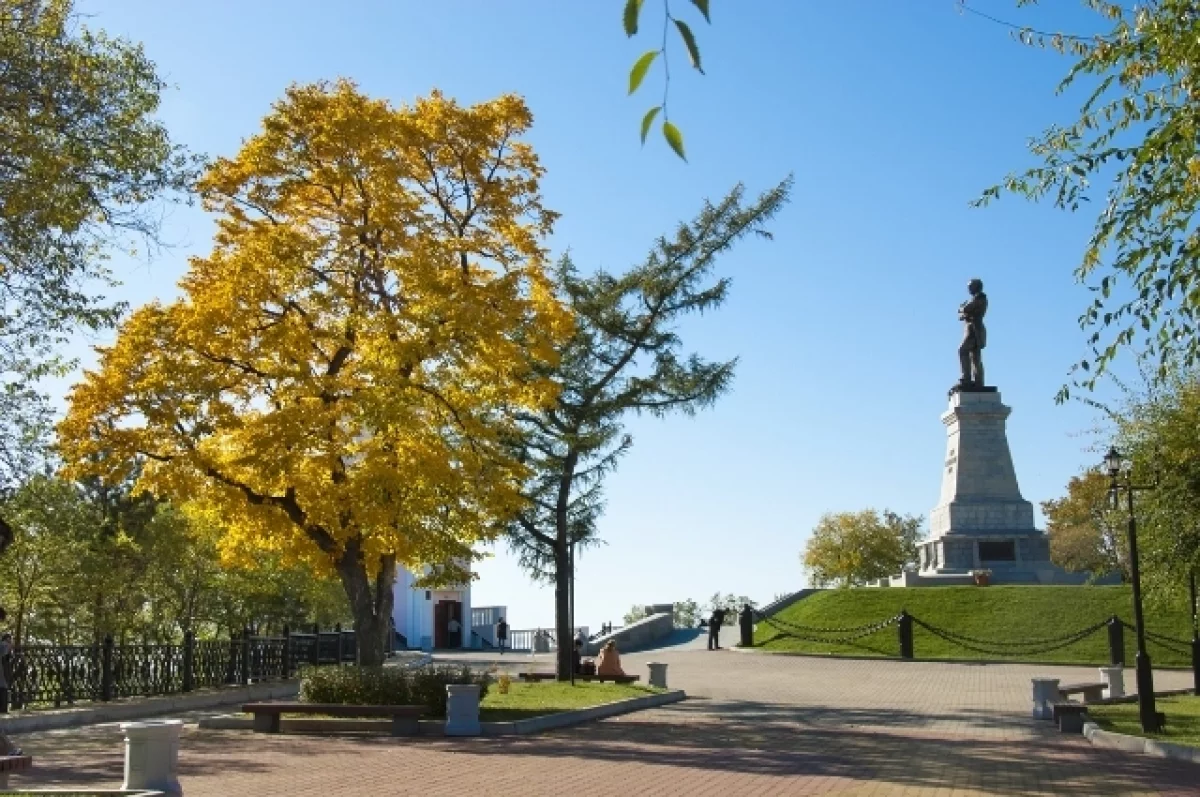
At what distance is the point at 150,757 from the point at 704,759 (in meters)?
7.06

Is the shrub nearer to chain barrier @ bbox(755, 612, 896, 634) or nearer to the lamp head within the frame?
the lamp head

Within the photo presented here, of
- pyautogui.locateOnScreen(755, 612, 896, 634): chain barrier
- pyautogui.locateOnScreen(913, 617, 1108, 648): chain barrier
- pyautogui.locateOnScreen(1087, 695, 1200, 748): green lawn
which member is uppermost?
pyautogui.locateOnScreen(755, 612, 896, 634): chain barrier

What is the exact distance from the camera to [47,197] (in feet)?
46.9

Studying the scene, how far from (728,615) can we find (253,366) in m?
37.2

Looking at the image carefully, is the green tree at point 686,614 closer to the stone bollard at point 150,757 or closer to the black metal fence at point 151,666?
the black metal fence at point 151,666

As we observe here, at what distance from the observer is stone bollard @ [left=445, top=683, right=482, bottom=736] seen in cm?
1897

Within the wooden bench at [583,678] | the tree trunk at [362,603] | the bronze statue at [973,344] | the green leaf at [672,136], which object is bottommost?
the wooden bench at [583,678]

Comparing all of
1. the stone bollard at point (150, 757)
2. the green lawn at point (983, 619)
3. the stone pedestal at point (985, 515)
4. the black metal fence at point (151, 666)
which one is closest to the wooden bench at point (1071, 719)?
the black metal fence at point (151, 666)

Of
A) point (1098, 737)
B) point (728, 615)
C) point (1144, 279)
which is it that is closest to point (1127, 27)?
point (1144, 279)

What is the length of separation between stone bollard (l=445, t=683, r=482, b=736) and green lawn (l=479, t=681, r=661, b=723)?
880 millimetres

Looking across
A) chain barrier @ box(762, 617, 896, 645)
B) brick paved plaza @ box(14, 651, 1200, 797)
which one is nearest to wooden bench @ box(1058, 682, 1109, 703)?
brick paved plaza @ box(14, 651, 1200, 797)

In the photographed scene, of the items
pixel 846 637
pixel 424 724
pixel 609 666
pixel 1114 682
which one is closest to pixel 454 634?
pixel 846 637

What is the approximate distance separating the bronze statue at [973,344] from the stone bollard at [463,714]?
3635 cm

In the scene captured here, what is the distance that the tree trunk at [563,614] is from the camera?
29.2m
